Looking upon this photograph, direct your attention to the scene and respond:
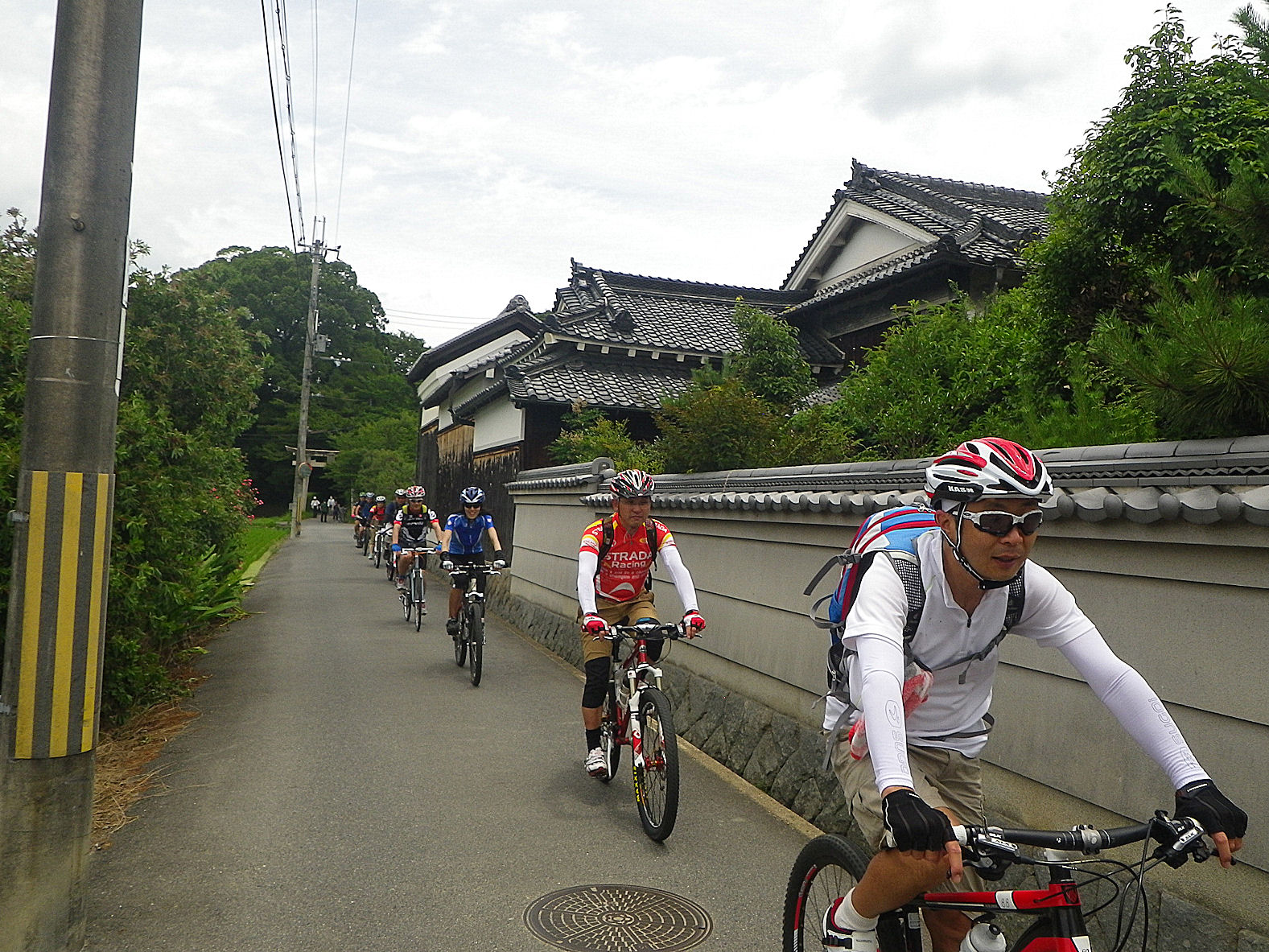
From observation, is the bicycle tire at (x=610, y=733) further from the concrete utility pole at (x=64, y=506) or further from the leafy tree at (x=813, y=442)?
the leafy tree at (x=813, y=442)

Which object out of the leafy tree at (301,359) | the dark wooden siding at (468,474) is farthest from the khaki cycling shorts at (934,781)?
the leafy tree at (301,359)

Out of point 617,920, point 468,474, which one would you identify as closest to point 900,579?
point 617,920

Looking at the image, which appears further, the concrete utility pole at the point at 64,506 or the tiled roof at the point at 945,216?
the tiled roof at the point at 945,216

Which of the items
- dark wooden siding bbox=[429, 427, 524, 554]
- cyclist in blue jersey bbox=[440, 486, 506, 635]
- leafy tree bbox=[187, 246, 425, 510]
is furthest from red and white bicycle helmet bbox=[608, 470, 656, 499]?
leafy tree bbox=[187, 246, 425, 510]

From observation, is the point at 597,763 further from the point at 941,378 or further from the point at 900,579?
the point at 941,378

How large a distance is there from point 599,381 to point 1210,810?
18.7 meters

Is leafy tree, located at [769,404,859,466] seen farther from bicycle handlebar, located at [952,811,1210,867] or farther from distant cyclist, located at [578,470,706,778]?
bicycle handlebar, located at [952,811,1210,867]

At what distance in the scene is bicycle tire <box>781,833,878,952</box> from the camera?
3.20 m

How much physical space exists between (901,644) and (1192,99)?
636cm

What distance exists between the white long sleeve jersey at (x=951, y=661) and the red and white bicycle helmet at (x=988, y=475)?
189mm

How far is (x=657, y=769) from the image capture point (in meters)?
5.90

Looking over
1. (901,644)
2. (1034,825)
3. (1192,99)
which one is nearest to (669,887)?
(1034,825)

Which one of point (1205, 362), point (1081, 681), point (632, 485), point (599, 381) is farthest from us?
point (599, 381)

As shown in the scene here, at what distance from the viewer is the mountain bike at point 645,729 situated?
5.76 meters
